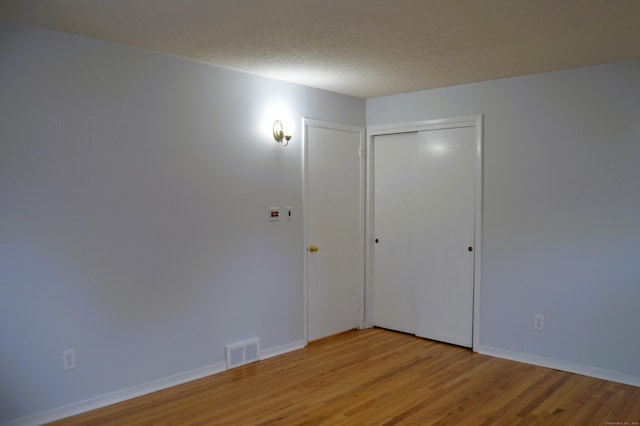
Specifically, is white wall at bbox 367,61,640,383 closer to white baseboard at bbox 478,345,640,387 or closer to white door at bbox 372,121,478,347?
white baseboard at bbox 478,345,640,387

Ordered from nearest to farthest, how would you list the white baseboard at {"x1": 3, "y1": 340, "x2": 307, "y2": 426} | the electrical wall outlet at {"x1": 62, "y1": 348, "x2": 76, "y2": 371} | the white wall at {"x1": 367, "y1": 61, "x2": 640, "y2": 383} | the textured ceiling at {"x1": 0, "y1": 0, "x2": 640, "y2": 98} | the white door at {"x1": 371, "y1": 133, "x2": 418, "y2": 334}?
1. the textured ceiling at {"x1": 0, "y1": 0, "x2": 640, "y2": 98}
2. the white baseboard at {"x1": 3, "y1": 340, "x2": 307, "y2": 426}
3. the electrical wall outlet at {"x1": 62, "y1": 348, "x2": 76, "y2": 371}
4. the white wall at {"x1": 367, "y1": 61, "x2": 640, "y2": 383}
5. the white door at {"x1": 371, "y1": 133, "x2": 418, "y2": 334}

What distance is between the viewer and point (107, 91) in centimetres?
310

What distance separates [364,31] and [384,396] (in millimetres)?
2499

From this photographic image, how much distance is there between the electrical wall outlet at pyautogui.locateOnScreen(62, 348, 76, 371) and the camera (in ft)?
9.63

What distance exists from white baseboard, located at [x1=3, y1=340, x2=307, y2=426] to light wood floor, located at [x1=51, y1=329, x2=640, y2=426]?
0.05 m

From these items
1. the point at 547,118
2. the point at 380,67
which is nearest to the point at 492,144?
the point at 547,118

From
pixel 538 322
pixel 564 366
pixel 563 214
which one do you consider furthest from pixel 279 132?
pixel 564 366

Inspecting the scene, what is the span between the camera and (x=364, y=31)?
2805 millimetres

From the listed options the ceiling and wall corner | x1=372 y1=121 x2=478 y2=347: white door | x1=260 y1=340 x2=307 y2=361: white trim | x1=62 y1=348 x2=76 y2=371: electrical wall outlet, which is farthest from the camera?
x1=372 y1=121 x2=478 y2=347: white door

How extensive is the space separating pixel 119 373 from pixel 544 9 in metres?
3.47

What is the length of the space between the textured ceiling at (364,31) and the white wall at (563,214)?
326 millimetres

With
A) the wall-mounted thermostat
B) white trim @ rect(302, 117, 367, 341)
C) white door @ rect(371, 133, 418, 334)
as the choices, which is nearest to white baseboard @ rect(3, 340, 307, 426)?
white trim @ rect(302, 117, 367, 341)

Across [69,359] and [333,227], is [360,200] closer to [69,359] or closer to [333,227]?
[333,227]

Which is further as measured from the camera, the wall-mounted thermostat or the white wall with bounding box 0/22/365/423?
the wall-mounted thermostat
